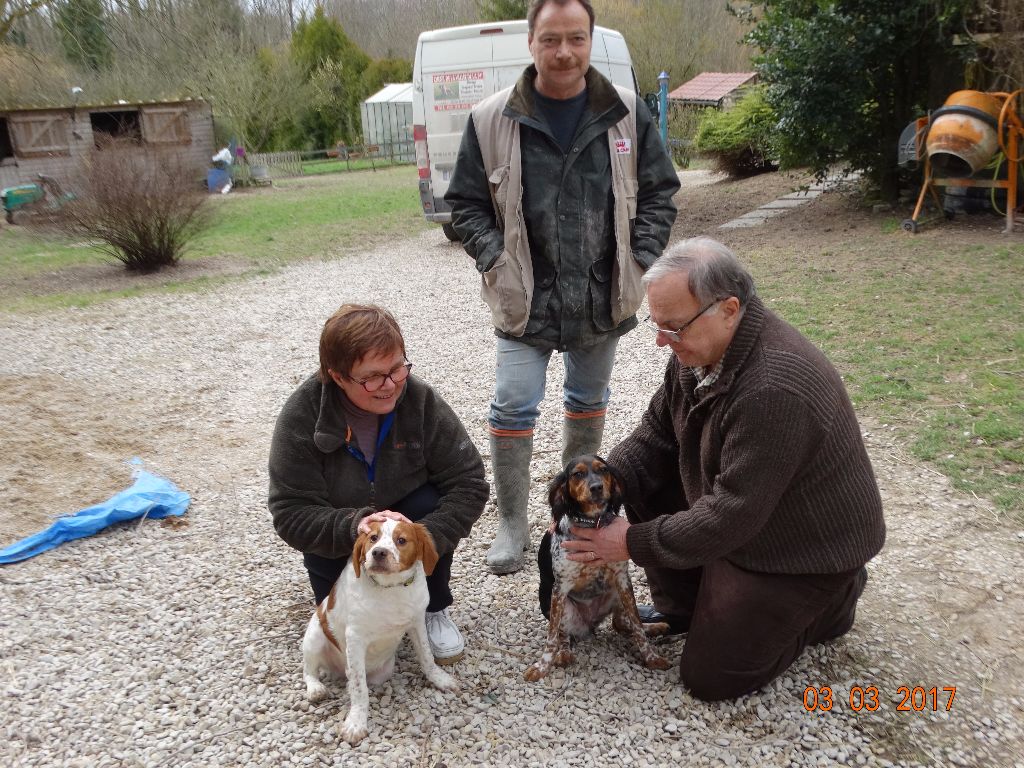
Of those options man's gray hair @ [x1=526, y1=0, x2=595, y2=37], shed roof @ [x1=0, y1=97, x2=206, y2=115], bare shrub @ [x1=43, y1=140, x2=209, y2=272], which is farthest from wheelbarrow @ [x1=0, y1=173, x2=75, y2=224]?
man's gray hair @ [x1=526, y1=0, x2=595, y2=37]

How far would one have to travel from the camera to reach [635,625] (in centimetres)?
287

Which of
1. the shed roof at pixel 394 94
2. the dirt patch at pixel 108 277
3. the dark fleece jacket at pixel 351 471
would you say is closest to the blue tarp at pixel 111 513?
the dark fleece jacket at pixel 351 471

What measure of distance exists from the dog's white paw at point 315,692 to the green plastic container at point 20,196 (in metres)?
18.3

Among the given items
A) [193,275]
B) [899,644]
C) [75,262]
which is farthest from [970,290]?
[75,262]

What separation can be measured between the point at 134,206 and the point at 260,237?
11.5ft

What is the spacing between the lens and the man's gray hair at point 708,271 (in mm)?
2350

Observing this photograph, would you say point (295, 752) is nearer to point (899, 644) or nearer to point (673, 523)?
point (673, 523)

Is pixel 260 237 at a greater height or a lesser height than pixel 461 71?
lesser

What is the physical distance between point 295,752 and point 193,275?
9648 mm

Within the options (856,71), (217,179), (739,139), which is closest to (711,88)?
(739,139)

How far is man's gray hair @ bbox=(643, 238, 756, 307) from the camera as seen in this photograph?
92.5 inches

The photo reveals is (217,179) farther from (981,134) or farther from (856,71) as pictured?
(981,134)

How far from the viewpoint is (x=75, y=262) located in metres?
12.7

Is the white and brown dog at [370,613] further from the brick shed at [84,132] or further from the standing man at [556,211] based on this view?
the brick shed at [84,132]
